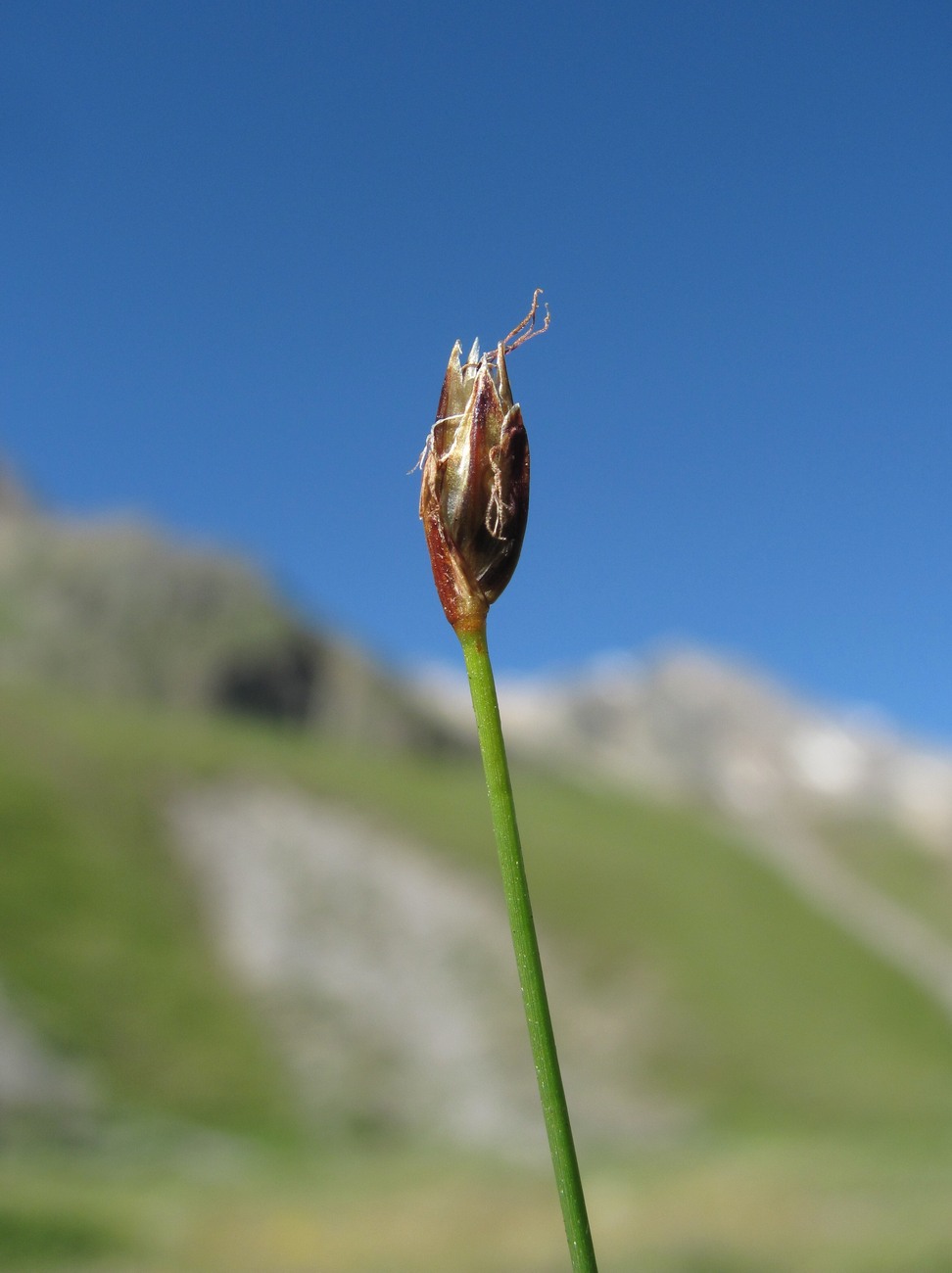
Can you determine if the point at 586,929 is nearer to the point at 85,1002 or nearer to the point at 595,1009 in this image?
the point at 595,1009

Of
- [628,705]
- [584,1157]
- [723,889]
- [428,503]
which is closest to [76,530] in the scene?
[723,889]

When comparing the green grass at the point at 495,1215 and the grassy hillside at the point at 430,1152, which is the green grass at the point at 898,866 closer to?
the grassy hillside at the point at 430,1152

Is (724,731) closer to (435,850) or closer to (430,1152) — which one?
(435,850)

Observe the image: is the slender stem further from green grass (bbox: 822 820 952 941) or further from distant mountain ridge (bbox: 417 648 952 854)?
distant mountain ridge (bbox: 417 648 952 854)

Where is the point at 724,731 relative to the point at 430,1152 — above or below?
above

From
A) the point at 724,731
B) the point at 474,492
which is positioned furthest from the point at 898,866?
the point at 724,731

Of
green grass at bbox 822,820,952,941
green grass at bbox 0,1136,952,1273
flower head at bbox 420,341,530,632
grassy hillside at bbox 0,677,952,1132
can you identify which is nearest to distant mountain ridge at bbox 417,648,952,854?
green grass at bbox 822,820,952,941
